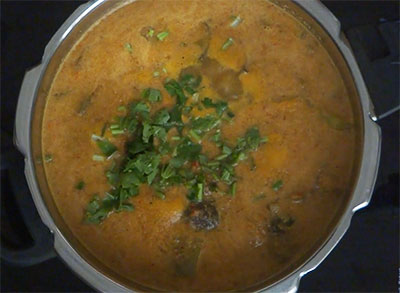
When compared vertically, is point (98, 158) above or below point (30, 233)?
above

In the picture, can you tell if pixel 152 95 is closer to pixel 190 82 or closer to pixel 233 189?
pixel 190 82

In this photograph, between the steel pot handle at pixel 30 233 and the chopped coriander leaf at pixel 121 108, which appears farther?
the steel pot handle at pixel 30 233

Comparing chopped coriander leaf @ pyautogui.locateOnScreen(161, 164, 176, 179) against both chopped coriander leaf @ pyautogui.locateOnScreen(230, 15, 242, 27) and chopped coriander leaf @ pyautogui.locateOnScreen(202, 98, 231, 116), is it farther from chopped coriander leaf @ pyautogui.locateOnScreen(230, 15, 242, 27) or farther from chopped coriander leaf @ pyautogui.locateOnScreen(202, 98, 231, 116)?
chopped coriander leaf @ pyautogui.locateOnScreen(230, 15, 242, 27)

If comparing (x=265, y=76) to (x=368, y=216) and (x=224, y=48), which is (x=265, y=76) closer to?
(x=224, y=48)

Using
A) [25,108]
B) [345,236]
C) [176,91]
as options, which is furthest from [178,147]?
[345,236]

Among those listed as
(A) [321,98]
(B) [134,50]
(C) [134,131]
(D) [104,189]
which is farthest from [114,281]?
(A) [321,98]

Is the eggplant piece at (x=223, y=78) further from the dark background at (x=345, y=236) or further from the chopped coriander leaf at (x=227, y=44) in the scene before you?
the dark background at (x=345, y=236)

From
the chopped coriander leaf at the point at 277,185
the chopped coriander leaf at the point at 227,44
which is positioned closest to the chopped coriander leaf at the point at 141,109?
the chopped coriander leaf at the point at 227,44

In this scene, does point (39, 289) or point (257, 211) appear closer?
point (257, 211)
